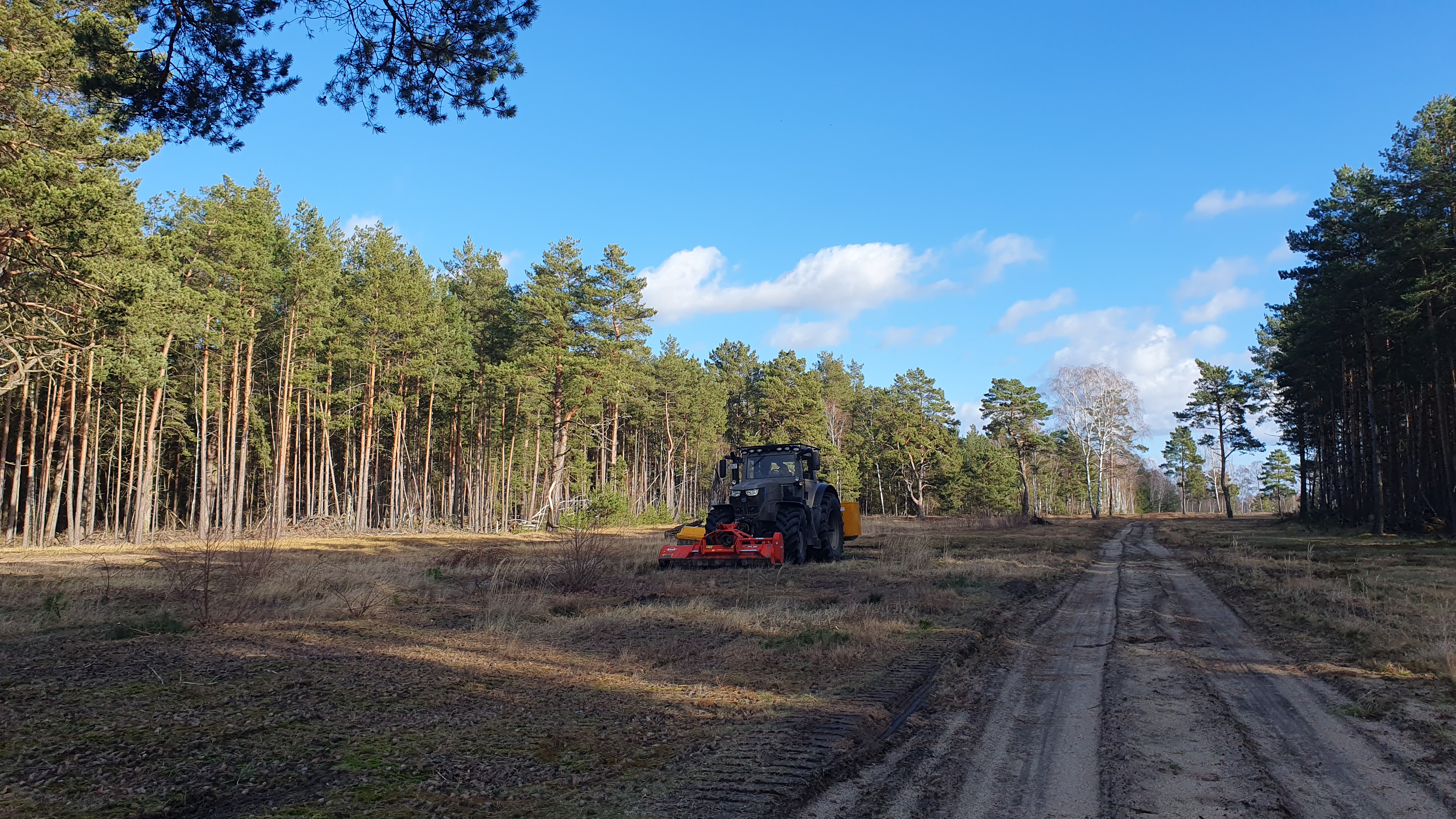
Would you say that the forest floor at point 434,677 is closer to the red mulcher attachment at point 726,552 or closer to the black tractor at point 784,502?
the red mulcher attachment at point 726,552

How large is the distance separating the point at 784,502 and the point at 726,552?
6.99 ft

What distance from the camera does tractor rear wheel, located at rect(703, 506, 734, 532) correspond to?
15641 millimetres

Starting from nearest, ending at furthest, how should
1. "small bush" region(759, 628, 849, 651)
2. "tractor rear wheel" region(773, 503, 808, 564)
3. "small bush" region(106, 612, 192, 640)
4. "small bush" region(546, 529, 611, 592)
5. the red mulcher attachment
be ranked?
"small bush" region(106, 612, 192, 640) < "small bush" region(759, 628, 849, 651) < "small bush" region(546, 529, 611, 592) < the red mulcher attachment < "tractor rear wheel" region(773, 503, 808, 564)

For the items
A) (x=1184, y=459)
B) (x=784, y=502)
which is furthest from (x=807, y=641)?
(x=1184, y=459)

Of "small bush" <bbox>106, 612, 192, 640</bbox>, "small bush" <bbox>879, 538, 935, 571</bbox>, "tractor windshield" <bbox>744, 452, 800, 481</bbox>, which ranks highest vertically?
"tractor windshield" <bbox>744, 452, 800, 481</bbox>

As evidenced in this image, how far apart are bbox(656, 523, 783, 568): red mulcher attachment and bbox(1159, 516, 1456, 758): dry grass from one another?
762 centimetres

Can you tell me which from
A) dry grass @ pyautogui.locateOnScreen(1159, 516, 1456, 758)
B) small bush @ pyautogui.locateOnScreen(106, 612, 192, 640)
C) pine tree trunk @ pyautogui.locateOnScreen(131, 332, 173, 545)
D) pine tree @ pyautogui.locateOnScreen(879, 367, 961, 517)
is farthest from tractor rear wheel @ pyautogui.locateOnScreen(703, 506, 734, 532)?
pine tree @ pyautogui.locateOnScreen(879, 367, 961, 517)

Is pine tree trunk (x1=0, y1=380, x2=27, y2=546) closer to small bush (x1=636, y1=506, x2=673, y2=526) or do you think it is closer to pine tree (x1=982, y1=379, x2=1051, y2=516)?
small bush (x1=636, y1=506, x2=673, y2=526)

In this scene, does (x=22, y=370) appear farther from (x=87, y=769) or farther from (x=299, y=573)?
(x=87, y=769)

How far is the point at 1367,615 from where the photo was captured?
28.9 ft

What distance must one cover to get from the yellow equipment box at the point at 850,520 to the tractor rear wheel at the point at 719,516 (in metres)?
3.48

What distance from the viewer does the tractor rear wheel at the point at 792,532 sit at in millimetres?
15484

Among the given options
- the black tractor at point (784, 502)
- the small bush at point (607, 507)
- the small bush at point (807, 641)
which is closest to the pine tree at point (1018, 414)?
the small bush at point (607, 507)

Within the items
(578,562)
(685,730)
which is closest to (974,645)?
(685,730)
